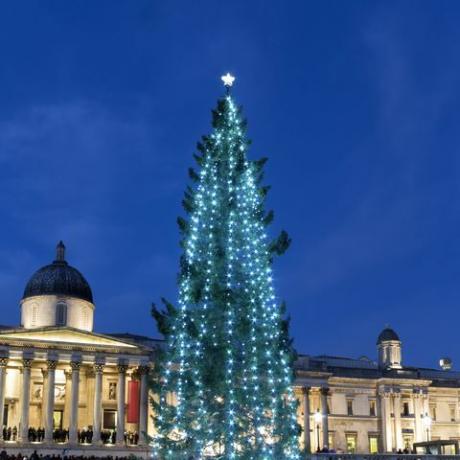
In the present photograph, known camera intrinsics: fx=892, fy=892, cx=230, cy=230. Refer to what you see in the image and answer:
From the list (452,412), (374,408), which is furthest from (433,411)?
(374,408)

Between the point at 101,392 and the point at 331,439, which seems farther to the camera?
the point at 331,439

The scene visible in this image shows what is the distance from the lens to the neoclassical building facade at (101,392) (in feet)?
230

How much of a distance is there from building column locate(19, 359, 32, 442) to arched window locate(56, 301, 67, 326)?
18.4ft

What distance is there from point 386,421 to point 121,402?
2861 centimetres

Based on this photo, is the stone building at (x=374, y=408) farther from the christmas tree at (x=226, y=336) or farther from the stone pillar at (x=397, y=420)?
the christmas tree at (x=226, y=336)

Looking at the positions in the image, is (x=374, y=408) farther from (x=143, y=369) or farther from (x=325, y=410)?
(x=143, y=369)

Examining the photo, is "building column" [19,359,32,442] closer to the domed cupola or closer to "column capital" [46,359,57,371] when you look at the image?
"column capital" [46,359,57,371]

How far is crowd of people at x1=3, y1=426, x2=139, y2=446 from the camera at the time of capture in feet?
225

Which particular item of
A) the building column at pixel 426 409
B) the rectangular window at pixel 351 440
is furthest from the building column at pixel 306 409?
the building column at pixel 426 409

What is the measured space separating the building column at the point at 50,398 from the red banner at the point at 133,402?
21.9ft

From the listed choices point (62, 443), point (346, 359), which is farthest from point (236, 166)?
point (346, 359)

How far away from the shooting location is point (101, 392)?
239 feet

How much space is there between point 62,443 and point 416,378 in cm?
3712

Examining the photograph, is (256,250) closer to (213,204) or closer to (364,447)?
(213,204)
